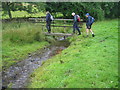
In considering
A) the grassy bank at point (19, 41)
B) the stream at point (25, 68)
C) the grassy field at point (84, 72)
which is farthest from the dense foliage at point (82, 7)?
the grassy field at point (84, 72)

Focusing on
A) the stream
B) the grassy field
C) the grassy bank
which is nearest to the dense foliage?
the grassy bank

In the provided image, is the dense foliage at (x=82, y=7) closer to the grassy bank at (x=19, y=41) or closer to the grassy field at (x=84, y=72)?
the grassy bank at (x=19, y=41)

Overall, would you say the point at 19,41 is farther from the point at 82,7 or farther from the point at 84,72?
the point at 82,7

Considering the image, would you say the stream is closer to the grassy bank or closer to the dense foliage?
the grassy bank

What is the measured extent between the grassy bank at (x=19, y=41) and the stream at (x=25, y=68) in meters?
0.66

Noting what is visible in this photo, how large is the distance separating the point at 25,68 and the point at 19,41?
5.28 meters

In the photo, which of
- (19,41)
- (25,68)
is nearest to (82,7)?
(19,41)

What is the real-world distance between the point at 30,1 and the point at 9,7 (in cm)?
273

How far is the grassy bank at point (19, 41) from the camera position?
51.0ft

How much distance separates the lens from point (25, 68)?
13.4 meters

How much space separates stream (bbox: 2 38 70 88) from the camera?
1112 cm

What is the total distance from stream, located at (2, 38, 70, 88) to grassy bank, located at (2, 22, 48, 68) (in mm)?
663

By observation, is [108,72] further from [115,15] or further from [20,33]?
[115,15]

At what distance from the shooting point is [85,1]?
99.5 feet
